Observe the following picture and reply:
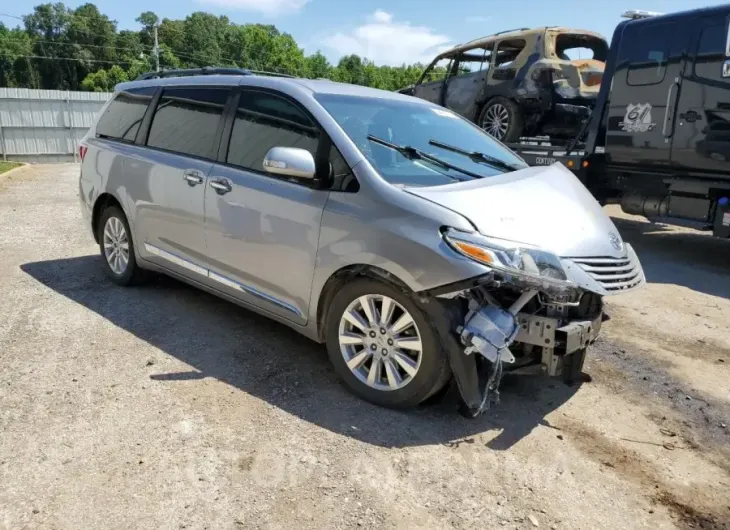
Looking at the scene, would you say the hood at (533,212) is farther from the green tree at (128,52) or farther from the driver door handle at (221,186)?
the green tree at (128,52)

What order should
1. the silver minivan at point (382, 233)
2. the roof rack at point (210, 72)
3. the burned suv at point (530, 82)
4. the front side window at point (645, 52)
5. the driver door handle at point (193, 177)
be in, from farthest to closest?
1. the burned suv at point (530, 82)
2. the front side window at point (645, 52)
3. the roof rack at point (210, 72)
4. the driver door handle at point (193, 177)
5. the silver minivan at point (382, 233)

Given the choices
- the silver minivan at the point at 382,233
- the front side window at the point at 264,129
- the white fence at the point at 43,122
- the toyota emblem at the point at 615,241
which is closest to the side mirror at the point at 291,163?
the silver minivan at the point at 382,233

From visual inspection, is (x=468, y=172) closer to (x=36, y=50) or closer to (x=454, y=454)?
(x=454, y=454)

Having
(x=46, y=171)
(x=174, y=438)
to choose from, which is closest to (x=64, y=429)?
(x=174, y=438)

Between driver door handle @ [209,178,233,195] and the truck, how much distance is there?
5834 millimetres

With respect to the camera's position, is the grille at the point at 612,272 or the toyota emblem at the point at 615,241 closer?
the grille at the point at 612,272

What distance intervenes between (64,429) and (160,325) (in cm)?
153

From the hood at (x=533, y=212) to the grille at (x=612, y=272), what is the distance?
4 centimetres

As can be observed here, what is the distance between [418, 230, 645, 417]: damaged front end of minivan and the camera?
3.04 metres

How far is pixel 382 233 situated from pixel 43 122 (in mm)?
20779

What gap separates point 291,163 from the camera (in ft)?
11.7

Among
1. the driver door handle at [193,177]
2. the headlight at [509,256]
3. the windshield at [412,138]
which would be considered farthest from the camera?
the driver door handle at [193,177]

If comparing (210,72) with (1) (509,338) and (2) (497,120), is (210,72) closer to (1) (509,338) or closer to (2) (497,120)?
(1) (509,338)

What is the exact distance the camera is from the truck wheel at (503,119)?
391 inches
